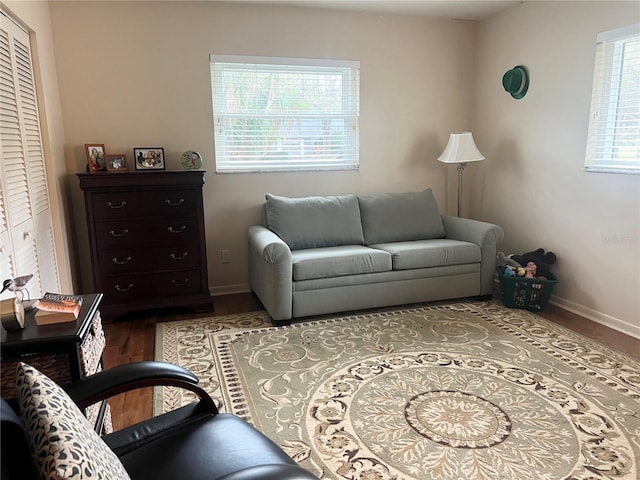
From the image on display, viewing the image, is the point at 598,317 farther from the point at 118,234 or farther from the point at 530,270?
the point at 118,234

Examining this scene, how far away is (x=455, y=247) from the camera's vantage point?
358cm

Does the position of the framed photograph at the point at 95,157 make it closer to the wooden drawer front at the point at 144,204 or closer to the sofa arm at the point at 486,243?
the wooden drawer front at the point at 144,204

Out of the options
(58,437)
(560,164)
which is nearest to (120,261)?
(58,437)

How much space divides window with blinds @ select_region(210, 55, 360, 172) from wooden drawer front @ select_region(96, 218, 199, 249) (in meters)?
0.71

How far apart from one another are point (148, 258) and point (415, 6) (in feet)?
9.79

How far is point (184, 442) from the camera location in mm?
1336

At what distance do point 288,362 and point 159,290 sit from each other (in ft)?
4.30

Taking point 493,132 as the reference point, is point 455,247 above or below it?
below

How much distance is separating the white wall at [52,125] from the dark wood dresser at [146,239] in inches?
7.8

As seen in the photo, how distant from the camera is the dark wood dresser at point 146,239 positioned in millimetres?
3221

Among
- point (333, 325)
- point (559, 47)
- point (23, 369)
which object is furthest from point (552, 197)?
point (23, 369)

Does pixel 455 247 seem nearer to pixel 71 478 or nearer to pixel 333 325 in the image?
pixel 333 325

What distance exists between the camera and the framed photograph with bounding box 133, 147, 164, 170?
350 cm

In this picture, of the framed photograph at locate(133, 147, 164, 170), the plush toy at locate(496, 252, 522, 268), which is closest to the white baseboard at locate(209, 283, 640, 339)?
the plush toy at locate(496, 252, 522, 268)
